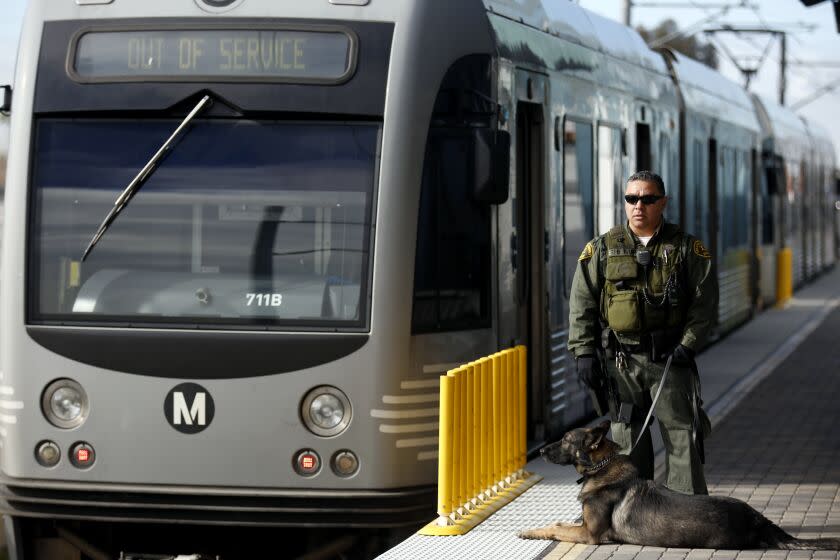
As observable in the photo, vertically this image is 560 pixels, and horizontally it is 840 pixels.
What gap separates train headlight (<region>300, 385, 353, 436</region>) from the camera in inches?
334

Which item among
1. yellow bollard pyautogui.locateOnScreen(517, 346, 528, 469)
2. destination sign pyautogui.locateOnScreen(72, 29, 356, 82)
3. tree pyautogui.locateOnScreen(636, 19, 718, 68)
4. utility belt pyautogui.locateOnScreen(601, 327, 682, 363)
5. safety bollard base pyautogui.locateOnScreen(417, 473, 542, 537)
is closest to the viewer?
utility belt pyautogui.locateOnScreen(601, 327, 682, 363)

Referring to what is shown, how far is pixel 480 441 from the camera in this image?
9203 mm

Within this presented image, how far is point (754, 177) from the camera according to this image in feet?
83.9

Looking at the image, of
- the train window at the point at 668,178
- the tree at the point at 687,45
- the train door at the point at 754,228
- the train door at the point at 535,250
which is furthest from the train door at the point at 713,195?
the tree at the point at 687,45

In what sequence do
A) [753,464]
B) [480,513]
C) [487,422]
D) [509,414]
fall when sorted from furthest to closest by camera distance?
[753,464] < [509,414] < [487,422] < [480,513]

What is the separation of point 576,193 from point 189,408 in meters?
4.35

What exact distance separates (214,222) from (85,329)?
2.62 ft

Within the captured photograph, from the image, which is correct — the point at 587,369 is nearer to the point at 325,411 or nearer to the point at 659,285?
the point at 659,285

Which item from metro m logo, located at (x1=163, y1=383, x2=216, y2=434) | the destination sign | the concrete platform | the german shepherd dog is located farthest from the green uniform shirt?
metro m logo, located at (x1=163, y1=383, x2=216, y2=434)

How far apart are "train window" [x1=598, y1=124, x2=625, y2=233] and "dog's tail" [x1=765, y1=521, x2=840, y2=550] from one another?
4.99m

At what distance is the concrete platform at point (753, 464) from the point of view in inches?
322

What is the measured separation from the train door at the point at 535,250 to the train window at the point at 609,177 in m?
1.94

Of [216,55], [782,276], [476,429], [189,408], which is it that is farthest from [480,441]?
[782,276]

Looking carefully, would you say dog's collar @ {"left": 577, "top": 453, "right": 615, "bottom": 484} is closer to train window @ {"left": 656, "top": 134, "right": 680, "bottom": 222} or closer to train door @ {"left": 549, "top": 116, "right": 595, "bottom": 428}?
train door @ {"left": 549, "top": 116, "right": 595, "bottom": 428}
